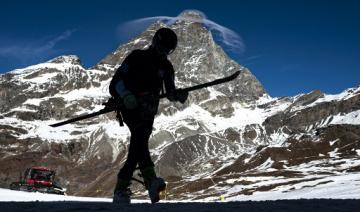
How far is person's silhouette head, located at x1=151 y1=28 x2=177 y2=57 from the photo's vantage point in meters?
10.0

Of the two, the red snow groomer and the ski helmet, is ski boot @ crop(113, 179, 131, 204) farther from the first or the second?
the red snow groomer

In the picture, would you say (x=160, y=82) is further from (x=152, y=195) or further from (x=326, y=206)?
(x=326, y=206)

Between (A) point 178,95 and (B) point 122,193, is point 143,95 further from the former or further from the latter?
(B) point 122,193

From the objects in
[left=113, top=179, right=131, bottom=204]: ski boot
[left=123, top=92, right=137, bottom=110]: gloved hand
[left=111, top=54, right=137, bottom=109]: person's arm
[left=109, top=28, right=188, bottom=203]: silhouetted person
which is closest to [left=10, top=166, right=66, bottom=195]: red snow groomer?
[left=113, top=179, right=131, bottom=204]: ski boot

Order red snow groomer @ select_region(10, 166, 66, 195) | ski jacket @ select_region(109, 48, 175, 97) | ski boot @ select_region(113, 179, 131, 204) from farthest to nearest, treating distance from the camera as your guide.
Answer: red snow groomer @ select_region(10, 166, 66, 195) → ski boot @ select_region(113, 179, 131, 204) → ski jacket @ select_region(109, 48, 175, 97)

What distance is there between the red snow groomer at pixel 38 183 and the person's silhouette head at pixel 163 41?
42762mm

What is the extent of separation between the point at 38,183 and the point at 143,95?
44650 millimetres

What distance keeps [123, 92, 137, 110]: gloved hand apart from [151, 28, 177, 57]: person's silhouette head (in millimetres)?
1217

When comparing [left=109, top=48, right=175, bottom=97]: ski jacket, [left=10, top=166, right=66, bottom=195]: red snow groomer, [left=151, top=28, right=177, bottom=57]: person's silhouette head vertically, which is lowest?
[left=109, top=48, right=175, bottom=97]: ski jacket

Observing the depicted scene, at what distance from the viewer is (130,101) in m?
9.26

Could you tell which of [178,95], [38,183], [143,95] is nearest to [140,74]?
[143,95]

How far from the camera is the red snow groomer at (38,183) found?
5116cm

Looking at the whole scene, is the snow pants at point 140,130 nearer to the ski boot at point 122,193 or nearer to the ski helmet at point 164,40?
the ski boot at point 122,193

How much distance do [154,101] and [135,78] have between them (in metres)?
0.54
